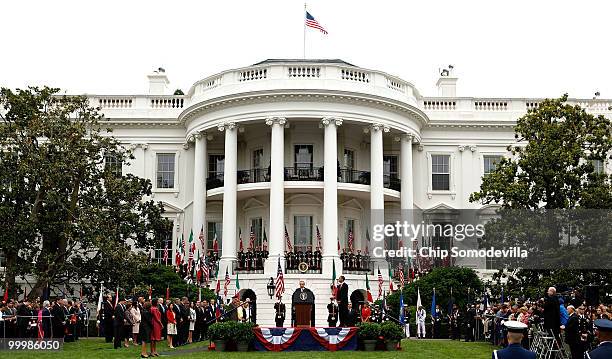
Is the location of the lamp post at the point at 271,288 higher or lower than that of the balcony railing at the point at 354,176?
lower

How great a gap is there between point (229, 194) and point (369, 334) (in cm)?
1721

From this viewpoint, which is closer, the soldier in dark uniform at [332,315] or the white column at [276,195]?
the soldier in dark uniform at [332,315]

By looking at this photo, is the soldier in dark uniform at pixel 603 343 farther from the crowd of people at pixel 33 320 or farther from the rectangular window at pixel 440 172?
the rectangular window at pixel 440 172

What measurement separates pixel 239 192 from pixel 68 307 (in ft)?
44.1

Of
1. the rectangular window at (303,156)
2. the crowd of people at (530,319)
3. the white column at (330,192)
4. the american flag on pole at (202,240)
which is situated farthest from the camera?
the rectangular window at (303,156)

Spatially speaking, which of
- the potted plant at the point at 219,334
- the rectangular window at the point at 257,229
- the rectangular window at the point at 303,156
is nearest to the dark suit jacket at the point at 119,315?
the potted plant at the point at 219,334

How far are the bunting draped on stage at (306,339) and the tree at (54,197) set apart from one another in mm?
11741

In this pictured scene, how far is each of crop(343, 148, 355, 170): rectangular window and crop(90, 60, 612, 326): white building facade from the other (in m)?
0.08

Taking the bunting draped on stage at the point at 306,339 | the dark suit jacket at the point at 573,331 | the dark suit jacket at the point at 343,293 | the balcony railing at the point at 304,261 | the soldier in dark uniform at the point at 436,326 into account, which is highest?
the balcony railing at the point at 304,261

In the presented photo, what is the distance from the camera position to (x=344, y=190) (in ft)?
127

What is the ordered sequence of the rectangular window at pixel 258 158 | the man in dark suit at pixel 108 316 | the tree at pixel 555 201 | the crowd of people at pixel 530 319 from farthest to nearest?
the rectangular window at pixel 258 158 → the tree at pixel 555 201 → the man in dark suit at pixel 108 316 → the crowd of people at pixel 530 319

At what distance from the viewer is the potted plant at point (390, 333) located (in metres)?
22.3

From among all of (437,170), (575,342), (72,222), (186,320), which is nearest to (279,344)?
(186,320)

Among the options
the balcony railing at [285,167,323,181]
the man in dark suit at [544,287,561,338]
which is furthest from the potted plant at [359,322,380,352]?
the balcony railing at [285,167,323,181]
